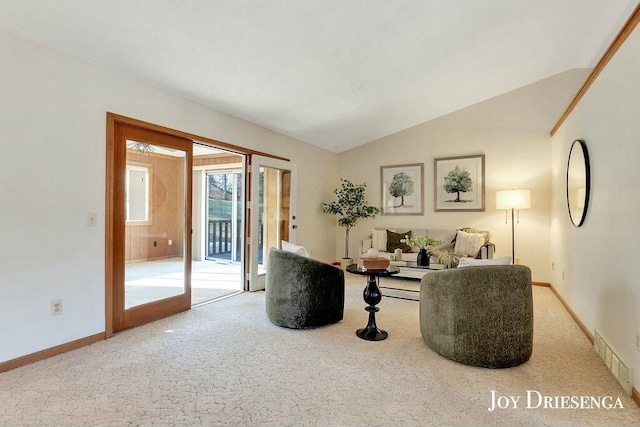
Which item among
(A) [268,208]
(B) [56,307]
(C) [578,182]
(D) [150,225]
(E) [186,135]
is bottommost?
(B) [56,307]

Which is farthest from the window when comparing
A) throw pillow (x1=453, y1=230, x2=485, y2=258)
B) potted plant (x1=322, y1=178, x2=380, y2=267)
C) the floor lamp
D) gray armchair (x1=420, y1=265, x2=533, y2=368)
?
the floor lamp

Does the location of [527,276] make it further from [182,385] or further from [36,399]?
[36,399]

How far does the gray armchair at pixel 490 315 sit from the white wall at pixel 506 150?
331 centimetres

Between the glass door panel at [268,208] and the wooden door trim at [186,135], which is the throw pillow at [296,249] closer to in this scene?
the glass door panel at [268,208]

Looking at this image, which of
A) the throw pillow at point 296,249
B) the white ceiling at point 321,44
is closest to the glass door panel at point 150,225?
the white ceiling at point 321,44

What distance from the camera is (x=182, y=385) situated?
2.04 m

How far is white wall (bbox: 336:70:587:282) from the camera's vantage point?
493 cm

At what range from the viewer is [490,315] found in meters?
2.23

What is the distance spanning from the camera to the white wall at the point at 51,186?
7.41 feet

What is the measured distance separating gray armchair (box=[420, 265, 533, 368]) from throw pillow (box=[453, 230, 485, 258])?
2691mm

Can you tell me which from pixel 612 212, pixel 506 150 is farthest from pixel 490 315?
pixel 506 150

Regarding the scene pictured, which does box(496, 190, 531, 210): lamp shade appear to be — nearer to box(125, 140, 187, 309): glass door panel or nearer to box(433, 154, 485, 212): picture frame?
box(433, 154, 485, 212): picture frame

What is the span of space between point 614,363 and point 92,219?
13.5 ft

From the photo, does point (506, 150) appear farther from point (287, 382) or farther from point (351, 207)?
point (287, 382)
